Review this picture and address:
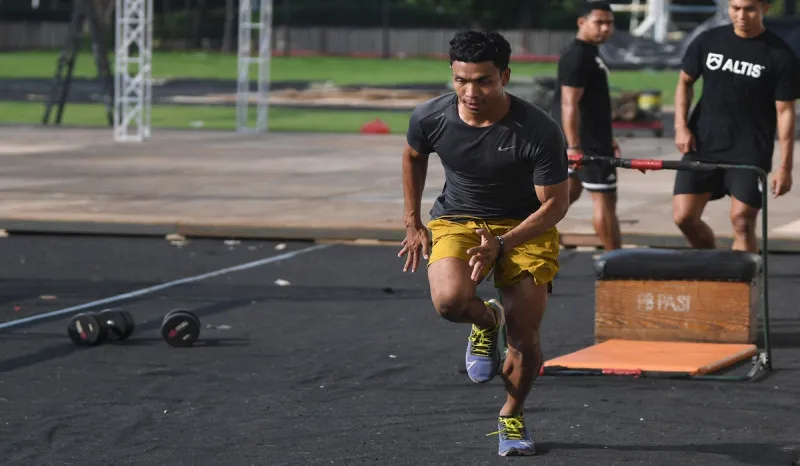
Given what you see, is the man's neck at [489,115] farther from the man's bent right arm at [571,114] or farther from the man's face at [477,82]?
the man's bent right arm at [571,114]

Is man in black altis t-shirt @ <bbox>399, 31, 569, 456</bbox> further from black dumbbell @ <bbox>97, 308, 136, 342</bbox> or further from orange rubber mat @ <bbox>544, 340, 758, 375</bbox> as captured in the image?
→ black dumbbell @ <bbox>97, 308, 136, 342</bbox>

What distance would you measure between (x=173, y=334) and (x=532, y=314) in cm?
363

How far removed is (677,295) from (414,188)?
321cm

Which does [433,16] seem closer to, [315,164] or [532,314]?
[315,164]

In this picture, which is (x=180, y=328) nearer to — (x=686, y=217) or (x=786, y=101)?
(x=686, y=217)

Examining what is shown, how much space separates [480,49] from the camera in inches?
250

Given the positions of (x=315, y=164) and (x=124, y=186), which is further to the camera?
(x=315, y=164)

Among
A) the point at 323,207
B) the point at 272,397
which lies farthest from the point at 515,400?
the point at 323,207

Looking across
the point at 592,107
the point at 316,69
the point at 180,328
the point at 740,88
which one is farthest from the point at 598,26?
the point at 316,69

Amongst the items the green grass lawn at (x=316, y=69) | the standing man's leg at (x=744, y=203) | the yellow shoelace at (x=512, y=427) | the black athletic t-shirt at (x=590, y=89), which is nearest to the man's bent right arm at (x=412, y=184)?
the yellow shoelace at (x=512, y=427)

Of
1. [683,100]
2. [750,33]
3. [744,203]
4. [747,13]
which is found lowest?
[744,203]

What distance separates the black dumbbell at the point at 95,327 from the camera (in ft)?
32.2

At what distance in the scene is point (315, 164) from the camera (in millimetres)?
23656

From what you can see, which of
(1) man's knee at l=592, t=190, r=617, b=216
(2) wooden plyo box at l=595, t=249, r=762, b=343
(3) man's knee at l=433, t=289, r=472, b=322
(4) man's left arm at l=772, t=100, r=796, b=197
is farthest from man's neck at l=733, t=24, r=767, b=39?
(3) man's knee at l=433, t=289, r=472, b=322
